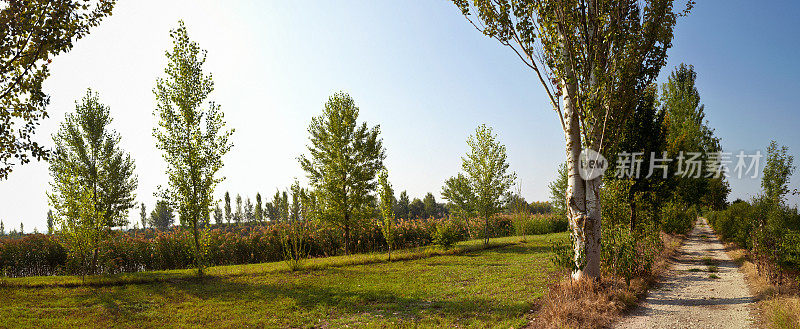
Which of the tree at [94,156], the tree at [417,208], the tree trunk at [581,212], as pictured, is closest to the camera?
the tree trunk at [581,212]

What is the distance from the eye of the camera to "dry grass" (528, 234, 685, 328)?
6.68 m

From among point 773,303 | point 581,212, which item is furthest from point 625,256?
point 773,303

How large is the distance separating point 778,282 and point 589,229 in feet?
15.6

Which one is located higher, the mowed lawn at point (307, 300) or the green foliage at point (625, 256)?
the green foliage at point (625, 256)

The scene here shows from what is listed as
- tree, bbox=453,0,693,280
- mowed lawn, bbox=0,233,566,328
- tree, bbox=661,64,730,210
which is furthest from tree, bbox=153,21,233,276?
tree, bbox=661,64,730,210

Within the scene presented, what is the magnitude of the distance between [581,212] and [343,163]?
12985 millimetres

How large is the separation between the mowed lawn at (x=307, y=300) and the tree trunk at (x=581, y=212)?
59.4 inches

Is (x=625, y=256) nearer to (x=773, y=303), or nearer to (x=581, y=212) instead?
(x=581, y=212)

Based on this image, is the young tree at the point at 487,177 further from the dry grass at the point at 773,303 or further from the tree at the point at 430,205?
the tree at the point at 430,205

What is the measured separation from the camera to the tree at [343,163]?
19.1 metres

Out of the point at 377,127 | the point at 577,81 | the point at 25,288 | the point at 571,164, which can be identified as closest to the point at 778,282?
the point at 571,164

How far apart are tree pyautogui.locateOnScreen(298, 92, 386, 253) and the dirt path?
13.2 m

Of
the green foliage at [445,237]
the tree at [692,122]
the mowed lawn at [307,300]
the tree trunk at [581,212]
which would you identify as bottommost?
the mowed lawn at [307,300]

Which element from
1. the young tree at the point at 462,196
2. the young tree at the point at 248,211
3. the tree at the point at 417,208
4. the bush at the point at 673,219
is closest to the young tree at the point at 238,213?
the young tree at the point at 248,211
